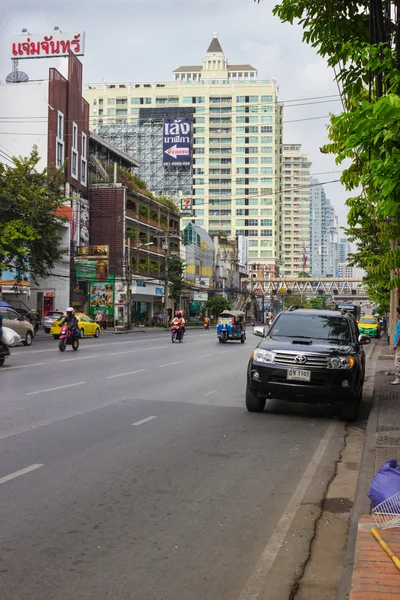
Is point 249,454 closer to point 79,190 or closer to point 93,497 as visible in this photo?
point 93,497

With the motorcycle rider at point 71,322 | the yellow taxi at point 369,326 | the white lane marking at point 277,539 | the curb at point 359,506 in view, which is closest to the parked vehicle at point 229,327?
the motorcycle rider at point 71,322

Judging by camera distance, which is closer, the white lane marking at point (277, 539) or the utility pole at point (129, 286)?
the white lane marking at point (277, 539)

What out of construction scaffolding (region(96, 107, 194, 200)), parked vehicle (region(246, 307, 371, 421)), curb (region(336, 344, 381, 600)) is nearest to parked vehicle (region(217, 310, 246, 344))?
parked vehicle (region(246, 307, 371, 421))

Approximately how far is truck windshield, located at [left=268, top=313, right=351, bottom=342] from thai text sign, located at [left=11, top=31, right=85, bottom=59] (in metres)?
54.2

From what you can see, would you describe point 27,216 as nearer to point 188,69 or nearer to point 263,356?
point 263,356

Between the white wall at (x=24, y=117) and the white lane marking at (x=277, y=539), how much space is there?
5021 cm

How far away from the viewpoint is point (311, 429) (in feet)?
31.1

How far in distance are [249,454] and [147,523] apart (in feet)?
9.13

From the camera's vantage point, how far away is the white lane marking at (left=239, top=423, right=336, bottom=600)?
4059 mm

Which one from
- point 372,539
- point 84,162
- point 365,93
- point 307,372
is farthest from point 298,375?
point 84,162

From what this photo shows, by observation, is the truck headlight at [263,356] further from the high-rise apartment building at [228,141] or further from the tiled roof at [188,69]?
the tiled roof at [188,69]

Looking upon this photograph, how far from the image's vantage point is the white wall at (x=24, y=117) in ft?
Answer: 177

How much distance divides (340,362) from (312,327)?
4.78 feet

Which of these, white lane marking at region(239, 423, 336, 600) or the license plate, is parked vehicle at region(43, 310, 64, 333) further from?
white lane marking at region(239, 423, 336, 600)
